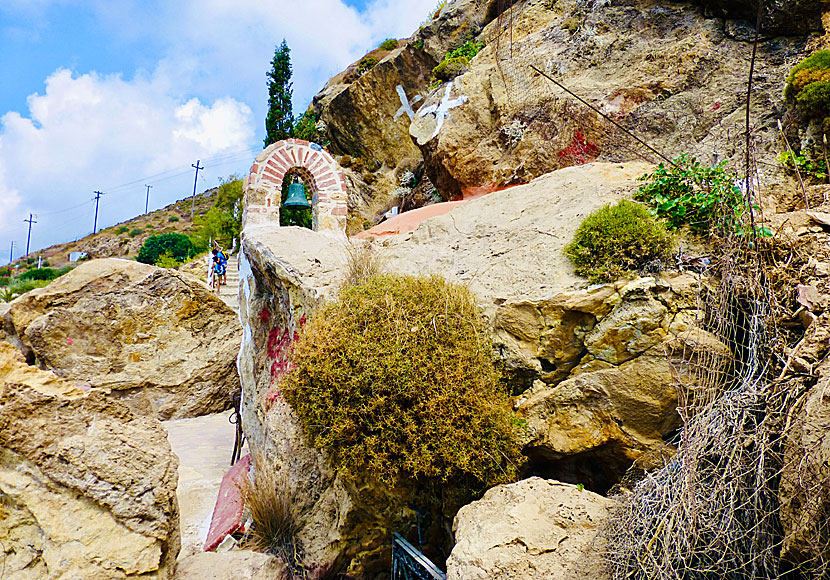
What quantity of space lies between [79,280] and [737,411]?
1234 cm

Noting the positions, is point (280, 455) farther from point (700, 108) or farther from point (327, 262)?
point (700, 108)

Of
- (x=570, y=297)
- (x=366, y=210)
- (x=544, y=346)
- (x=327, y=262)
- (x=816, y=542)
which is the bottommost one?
(x=816, y=542)

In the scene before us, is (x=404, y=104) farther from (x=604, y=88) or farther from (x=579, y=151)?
(x=579, y=151)

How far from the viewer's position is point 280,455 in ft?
14.6

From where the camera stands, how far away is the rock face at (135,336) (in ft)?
33.6

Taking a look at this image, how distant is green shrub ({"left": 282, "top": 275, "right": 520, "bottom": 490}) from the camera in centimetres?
338

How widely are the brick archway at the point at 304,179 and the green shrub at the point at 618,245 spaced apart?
18.1 feet

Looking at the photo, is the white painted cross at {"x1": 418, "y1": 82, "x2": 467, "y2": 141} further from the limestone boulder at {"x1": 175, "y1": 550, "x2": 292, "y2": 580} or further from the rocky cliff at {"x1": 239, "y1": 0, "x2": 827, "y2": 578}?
the limestone boulder at {"x1": 175, "y1": 550, "x2": 292, "y2": 580}

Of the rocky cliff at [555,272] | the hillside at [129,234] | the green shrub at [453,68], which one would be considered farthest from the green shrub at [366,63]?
the hillside at [129,234]

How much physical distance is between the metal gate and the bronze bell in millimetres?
6295

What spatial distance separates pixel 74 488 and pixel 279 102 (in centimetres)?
2624

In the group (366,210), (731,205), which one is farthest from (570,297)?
(366,210)

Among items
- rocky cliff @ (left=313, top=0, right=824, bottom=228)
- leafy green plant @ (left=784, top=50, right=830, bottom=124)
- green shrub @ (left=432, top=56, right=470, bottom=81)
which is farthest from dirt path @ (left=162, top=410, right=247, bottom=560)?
green shrub @ (left=432, top=56, right=470, bottom=81)

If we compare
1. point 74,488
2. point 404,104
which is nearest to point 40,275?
point 404,104
